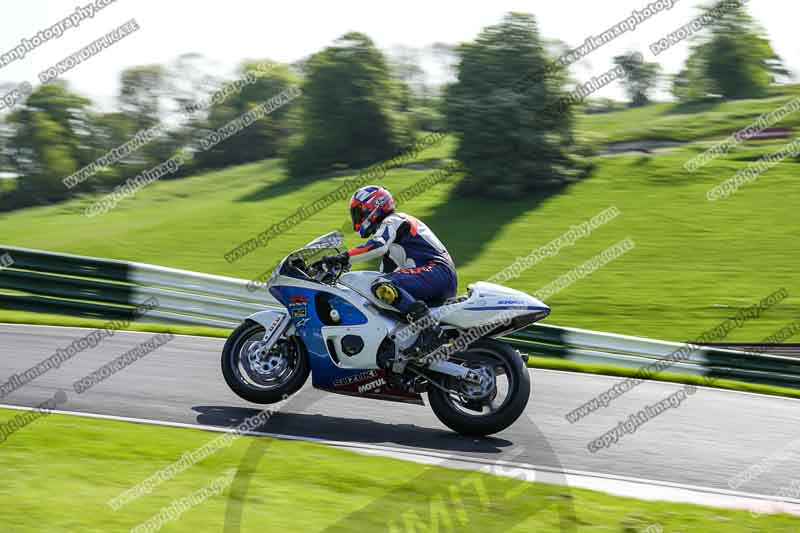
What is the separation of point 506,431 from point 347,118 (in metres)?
29.9

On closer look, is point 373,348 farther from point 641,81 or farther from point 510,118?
point 641,81

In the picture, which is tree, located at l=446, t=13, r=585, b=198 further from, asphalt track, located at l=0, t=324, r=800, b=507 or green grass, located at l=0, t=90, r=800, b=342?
asphalt track, located at l=0, t=324, r=800, b=507

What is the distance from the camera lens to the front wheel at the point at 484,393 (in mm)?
7621

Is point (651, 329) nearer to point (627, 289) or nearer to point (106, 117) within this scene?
point (627, 289)

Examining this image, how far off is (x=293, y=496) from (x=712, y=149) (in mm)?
30320

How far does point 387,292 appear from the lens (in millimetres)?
7852

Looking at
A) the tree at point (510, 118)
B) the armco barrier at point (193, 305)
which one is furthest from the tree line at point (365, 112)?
the armco barrier at point (193, 305)

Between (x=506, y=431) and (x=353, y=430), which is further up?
(x=353, y=430)

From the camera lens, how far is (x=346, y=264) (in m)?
8.09

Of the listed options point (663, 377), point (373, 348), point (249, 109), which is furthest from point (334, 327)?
point (249, 109)

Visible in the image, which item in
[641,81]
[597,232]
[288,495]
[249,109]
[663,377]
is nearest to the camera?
[288,495]

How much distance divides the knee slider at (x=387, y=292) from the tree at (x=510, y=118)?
884 inches

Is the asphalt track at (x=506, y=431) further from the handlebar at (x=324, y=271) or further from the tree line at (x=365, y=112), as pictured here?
the tree line at (x=365, y=112)

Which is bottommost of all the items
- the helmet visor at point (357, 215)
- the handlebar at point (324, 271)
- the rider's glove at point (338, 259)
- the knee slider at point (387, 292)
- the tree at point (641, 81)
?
the tree at point (641, 81)
